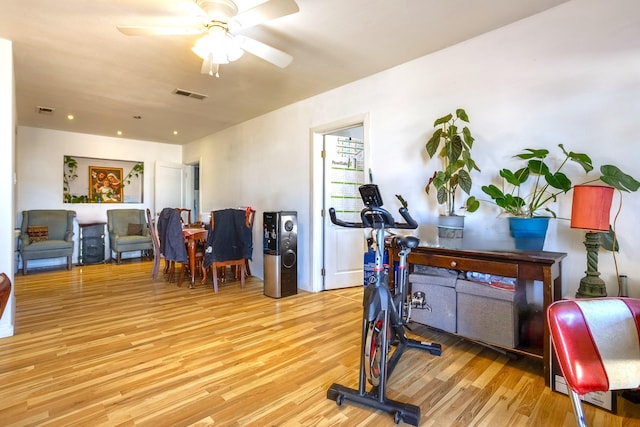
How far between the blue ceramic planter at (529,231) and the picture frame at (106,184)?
6.79 metres

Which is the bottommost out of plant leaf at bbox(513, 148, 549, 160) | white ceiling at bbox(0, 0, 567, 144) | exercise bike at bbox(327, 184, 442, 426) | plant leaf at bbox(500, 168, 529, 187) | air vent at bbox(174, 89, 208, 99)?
exercise bike at bbox(327, 184, 442, 426)

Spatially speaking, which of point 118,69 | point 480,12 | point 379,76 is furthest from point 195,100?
point 480,12

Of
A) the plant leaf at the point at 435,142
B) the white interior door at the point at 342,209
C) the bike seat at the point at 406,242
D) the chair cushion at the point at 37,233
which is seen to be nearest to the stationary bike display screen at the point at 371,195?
the bike seat at the point at 406,242

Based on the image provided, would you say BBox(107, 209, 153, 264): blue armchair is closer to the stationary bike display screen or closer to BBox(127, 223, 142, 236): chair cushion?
BBox(127, 223, 142, 236): chair cushion

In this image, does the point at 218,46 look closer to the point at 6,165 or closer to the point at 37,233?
the point at 6,165

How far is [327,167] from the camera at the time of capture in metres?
4.02

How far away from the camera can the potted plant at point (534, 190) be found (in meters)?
2.00

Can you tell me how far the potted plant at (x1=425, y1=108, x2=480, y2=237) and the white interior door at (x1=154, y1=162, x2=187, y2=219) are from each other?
18.2ft

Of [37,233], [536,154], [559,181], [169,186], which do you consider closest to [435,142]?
[536,154]

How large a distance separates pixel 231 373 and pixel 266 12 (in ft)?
7.28

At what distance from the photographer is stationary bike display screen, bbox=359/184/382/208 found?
1734 mm

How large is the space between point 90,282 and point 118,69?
2.99m

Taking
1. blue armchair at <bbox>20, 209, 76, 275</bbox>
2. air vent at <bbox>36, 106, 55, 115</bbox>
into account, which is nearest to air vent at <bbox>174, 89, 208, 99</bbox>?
air vent at <bbox>36, 106, 55, 115</bbox>

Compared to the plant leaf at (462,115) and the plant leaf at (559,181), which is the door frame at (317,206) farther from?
the plant leaf at (559,181)
